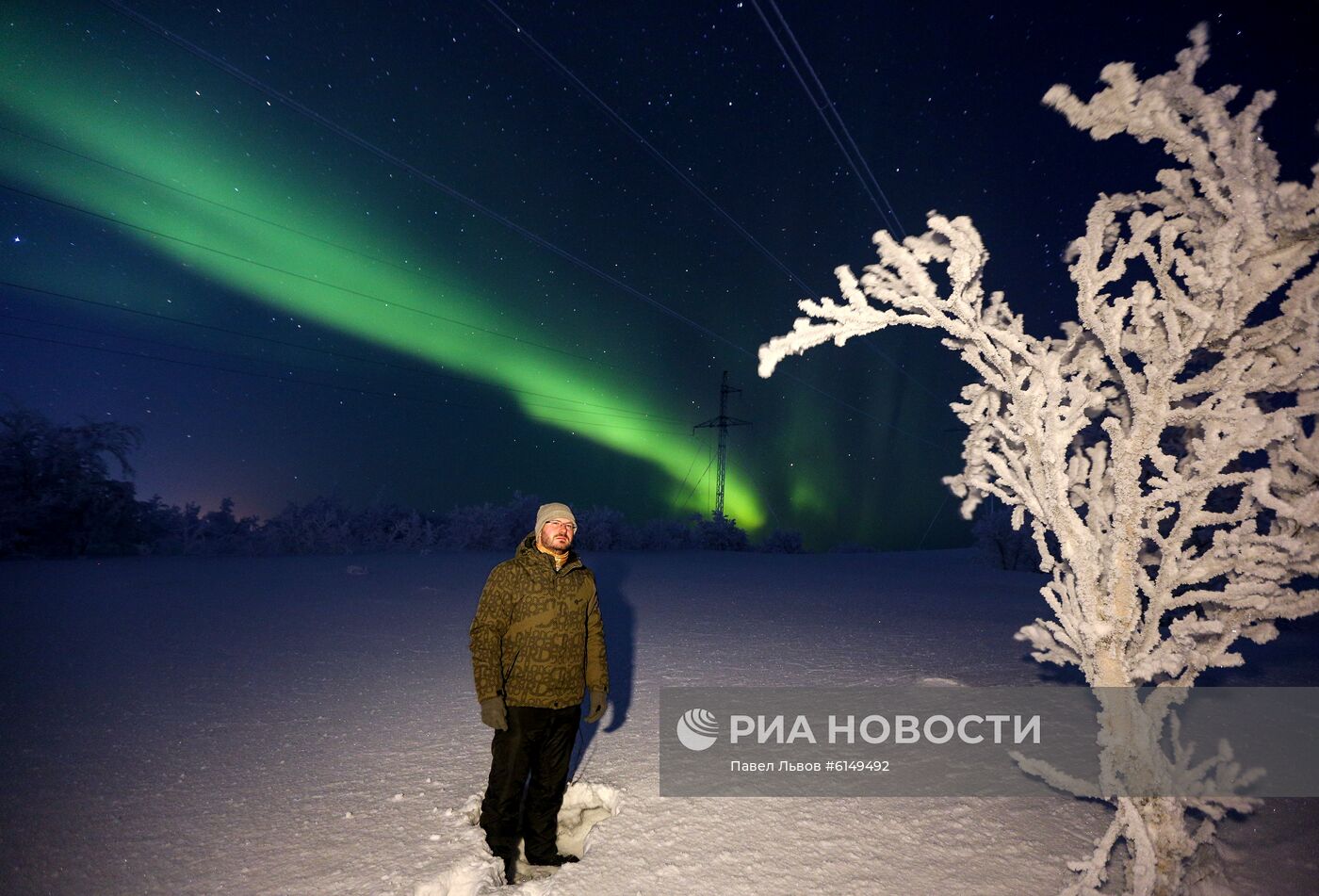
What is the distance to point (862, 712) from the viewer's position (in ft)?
17.0

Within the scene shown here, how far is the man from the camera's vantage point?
326cm

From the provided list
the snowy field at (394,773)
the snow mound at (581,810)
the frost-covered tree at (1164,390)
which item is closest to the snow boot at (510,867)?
the snowy field at (394,773)

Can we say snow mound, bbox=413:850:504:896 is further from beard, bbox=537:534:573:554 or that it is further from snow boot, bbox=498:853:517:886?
beard, bbox=537:534:573:554

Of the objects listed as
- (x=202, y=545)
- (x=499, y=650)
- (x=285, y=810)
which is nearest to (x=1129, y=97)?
(x=499, y=650)

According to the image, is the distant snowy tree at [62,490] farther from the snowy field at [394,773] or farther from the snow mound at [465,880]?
the snow mound at [465,880]

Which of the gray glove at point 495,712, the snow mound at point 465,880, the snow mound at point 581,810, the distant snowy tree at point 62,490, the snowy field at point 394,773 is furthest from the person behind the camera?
the distant snowy tree at point 62,490

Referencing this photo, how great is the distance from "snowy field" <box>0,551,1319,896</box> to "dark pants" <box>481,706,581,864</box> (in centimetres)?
17

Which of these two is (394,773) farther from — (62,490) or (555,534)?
(62,490)

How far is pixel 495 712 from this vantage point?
10.4ft

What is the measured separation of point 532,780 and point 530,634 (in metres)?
0.90

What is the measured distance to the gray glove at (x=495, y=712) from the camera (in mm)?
3176

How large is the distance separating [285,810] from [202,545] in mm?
17833

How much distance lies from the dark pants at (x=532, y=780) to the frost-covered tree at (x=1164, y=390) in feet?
8.81

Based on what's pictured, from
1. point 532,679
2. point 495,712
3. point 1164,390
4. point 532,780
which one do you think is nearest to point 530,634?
point 532,679
